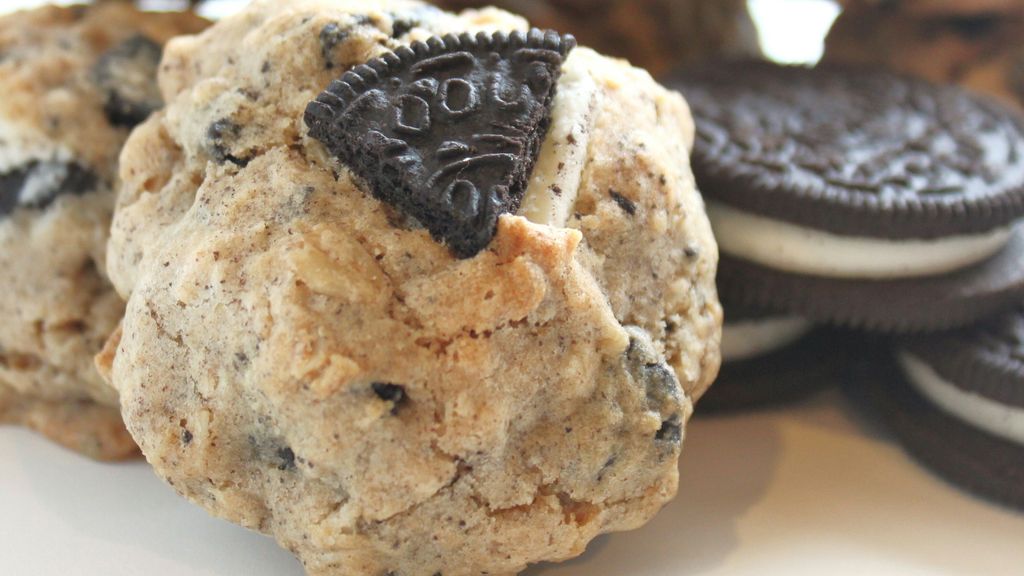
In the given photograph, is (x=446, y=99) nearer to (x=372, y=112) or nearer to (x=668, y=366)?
(x=372, y=112)

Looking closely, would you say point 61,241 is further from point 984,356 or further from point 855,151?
point 984,356

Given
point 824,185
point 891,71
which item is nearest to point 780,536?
point 824,185

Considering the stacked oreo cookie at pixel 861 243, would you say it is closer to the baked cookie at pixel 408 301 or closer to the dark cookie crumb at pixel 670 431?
the baked cookie at pixel 408 301

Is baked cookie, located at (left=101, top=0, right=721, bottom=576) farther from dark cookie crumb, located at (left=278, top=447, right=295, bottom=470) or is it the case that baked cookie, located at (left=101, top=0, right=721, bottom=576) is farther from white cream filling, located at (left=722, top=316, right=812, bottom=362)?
white cream filling, located at (left=722, top=316, right=812, bottom=362)

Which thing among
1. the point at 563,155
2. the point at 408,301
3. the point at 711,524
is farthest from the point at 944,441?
the point at 408,301

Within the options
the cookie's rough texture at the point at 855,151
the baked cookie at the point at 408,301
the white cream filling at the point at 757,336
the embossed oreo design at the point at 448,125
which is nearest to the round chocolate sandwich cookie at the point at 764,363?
the white cream filling at the point at 757,336

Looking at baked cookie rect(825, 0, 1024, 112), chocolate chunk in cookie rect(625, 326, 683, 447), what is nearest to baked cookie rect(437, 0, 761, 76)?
baked cookie rect(825, 0, 1024, 112)
